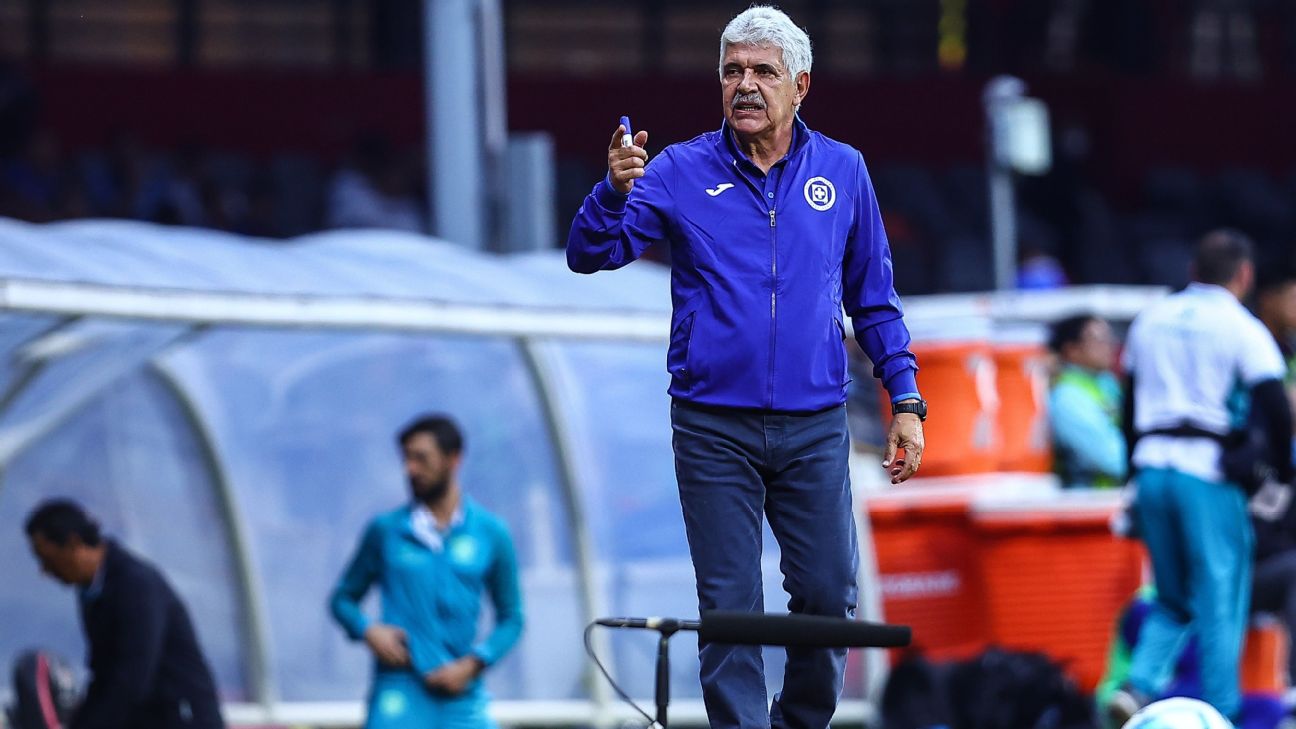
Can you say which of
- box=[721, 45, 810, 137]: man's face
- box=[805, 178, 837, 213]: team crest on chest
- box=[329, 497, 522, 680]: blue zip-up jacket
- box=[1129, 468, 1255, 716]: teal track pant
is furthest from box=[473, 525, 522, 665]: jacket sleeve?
box=[721, 45, 810, 137]: man's face

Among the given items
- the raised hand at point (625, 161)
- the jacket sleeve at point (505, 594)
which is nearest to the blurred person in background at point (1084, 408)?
the jacket sleeve at point (505, 594)

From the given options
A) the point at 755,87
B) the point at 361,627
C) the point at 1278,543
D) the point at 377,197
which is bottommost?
the point at 1278,543

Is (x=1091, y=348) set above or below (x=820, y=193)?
below

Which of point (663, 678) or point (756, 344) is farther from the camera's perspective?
point (756, 344)

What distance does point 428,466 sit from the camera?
10.5 meters

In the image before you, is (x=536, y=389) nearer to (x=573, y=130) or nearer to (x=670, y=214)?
(x=670, y=214)

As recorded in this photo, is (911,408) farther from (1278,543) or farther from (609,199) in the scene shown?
(1278,543)

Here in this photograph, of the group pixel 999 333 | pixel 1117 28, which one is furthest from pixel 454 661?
pixel 1117 28

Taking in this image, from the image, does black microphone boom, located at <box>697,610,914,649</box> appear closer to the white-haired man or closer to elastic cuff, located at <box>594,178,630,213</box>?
the white-haired man

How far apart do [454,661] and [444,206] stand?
4.64 metres

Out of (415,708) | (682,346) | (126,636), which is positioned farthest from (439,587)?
(682,346)

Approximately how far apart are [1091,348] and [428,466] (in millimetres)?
4944

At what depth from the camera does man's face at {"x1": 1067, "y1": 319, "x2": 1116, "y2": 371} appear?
1405 cm

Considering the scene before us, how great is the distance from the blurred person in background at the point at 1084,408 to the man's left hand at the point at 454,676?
4.68 metres
